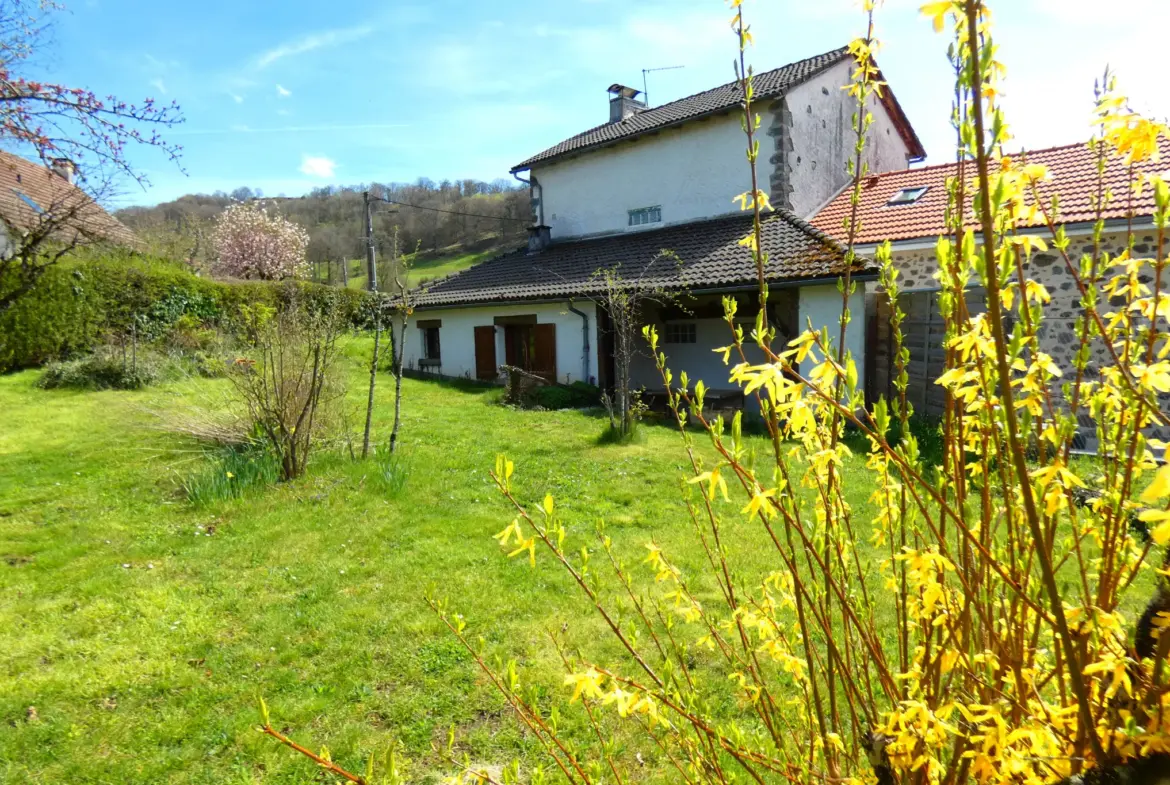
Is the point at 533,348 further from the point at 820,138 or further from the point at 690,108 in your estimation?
the point at 820,138

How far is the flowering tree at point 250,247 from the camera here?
1222 inches

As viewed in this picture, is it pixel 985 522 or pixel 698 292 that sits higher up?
pixel 698 292

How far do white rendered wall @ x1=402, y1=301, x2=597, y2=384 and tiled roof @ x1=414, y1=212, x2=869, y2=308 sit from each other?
0.37 m

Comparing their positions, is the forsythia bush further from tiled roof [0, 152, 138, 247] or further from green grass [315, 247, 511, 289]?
green grass [315, 247, 511, 289]

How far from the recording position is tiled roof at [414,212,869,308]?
10.3 metres

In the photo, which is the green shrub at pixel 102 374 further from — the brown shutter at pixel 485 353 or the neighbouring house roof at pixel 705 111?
the neighbouring house roof at pixel 705 111

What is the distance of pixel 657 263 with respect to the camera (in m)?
12.5

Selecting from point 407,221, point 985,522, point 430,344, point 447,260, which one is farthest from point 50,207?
point 447,260

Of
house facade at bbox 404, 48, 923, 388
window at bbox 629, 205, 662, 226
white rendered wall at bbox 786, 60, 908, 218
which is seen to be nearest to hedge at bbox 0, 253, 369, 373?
house facade at bbox 404, 48, 923, 388

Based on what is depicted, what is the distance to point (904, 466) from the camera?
1.15 metres

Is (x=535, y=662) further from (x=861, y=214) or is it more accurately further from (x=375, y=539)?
(x=861, y=214)

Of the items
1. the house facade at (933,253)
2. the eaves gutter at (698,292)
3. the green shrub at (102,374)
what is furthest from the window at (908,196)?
the green shrub at (102,374)

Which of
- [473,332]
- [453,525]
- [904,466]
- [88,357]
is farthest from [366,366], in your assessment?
[904,466]

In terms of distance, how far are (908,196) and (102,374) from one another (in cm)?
1608
